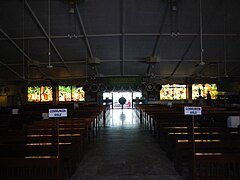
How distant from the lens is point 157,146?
518 cm

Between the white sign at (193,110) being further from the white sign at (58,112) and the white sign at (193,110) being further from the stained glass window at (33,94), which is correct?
the stained glass window at (33,94)

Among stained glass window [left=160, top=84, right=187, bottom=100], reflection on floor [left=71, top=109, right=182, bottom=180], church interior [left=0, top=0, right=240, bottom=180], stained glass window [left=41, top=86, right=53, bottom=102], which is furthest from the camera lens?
stained glass window [left=160, top=84, right=187, bottom=100]

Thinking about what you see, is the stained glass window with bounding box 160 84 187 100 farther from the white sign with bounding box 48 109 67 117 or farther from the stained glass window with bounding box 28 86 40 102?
the white sign with bounding box 48 109 67 117

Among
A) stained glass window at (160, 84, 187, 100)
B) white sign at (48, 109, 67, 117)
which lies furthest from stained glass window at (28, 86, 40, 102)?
white sign at (48, 109, 67, 117)

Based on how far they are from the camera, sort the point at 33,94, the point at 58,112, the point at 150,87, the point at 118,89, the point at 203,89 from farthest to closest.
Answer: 1. the point at 33,94
2. the point at 203,89
3. the point at 118,89
4. the point at 150,87
5. the point at 58,112

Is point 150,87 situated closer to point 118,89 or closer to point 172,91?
point 118,89

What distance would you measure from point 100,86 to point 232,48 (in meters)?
11.4

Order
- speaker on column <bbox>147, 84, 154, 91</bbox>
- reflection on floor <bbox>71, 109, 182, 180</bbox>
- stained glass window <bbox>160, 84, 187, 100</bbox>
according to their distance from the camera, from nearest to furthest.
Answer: reflection on floor <bbox>71, 109, 182, 180</bbox> → speaker on column <bbox>147, 84, 154, 91</bbox> → stained glass window <bbox>160, 84, 187, 100</bbox>

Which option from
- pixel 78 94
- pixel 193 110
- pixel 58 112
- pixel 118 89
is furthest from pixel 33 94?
pixel 193 110

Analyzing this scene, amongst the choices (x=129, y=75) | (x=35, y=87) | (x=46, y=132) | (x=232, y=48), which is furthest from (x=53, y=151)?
(x=35, y=87)

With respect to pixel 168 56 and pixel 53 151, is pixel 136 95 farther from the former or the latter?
pixel 53 151

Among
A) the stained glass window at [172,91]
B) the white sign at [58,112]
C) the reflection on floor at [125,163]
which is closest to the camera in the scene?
the white sign at [58,112]

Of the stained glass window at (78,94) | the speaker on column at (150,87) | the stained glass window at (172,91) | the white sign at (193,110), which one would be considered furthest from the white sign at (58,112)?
the stained glass window at (172,91)

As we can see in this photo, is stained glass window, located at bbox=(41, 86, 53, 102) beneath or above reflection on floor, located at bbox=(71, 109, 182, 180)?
above
